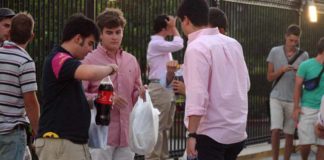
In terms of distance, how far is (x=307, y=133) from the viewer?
10641 millimetres

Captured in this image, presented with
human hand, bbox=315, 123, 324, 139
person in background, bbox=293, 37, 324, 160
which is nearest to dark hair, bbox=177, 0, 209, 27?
human hand, bbox=315, 123, 324, 139

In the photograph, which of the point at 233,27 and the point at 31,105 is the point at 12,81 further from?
the point at 233,27

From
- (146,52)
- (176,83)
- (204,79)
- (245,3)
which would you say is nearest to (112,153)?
(176,83)

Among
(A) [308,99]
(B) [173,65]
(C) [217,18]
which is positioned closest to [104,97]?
(C) [217,18]

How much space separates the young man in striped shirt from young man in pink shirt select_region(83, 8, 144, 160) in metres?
0.59

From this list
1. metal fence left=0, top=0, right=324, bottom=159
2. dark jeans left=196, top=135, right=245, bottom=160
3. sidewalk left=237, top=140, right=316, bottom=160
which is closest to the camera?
dark jeans left=196, top=135, right=245, bottom=160

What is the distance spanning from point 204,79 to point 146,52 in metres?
5.65

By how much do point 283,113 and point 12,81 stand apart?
6.15 meters

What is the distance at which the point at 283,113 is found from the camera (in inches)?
450

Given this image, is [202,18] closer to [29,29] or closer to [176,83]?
[176,83]

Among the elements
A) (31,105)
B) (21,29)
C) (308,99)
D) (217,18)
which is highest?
(217,18)

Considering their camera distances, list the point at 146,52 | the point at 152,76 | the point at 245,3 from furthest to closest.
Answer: the point at 245,3 < the point at 146,52 < the point at 152,76

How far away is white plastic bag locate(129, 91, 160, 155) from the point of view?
665 cm

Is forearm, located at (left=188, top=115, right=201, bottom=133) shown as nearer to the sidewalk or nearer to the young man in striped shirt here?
the young man in striped shirt
